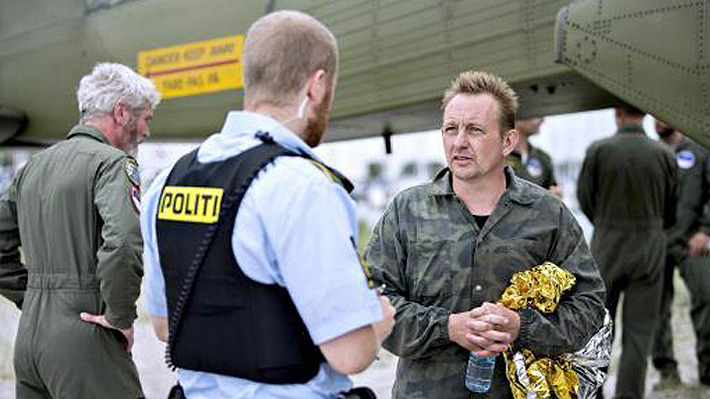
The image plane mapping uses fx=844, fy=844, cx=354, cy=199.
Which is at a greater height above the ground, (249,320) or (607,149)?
(249,320)

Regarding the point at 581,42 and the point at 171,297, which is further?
the point at 581,42

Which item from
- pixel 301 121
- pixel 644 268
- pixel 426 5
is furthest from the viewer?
pixel 644 268

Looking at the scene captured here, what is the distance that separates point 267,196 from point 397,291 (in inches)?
42.7

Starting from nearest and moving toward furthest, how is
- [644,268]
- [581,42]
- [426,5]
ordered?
[581,42], [426,5], [644,268]

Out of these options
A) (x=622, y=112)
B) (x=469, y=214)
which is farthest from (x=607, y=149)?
(x=469, y=214)

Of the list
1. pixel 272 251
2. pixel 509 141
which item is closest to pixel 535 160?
pixel 509 141

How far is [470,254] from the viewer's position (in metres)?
2.54

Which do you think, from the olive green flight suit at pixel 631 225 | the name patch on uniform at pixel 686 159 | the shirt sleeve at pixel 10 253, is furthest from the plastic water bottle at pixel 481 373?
the name patch on uniform at pixel 686 159

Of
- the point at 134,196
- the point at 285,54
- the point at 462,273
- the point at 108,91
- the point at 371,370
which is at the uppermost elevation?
the point at 285,54

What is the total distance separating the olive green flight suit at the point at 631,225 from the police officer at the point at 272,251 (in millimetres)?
4027

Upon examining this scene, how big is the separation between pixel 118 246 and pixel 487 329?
4.12 feet

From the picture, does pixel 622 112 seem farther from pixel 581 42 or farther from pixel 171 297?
pixel 171 297

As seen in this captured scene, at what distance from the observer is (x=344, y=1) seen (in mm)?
4773

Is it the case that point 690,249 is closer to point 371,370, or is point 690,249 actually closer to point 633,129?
point 633,129
